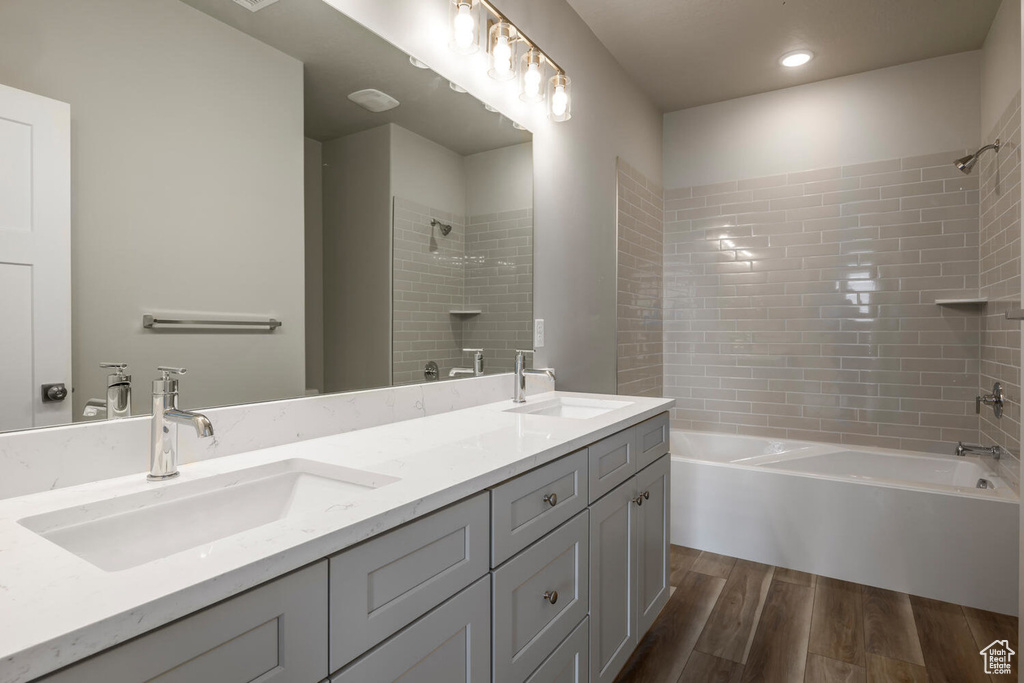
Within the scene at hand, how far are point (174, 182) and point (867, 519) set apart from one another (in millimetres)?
2884

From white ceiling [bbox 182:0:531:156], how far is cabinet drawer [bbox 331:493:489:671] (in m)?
1.01

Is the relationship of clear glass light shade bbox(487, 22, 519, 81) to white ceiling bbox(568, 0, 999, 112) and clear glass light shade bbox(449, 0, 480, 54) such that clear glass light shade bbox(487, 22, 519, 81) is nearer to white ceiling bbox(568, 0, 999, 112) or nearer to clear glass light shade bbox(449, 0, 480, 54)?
clear glass light shade bbox(449, 0, 480, 54)

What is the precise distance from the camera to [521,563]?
1127 millimetres

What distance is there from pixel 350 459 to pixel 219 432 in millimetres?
293

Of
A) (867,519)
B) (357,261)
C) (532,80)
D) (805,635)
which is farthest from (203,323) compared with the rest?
(867,519)

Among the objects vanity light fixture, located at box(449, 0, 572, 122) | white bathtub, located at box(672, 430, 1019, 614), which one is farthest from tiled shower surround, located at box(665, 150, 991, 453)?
vanity light fixture, located at box(449, 0, 572, 122)

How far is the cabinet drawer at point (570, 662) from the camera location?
1.24 m

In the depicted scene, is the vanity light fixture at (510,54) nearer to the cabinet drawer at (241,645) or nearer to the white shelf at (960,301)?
the cabinet drawer at (241,645)

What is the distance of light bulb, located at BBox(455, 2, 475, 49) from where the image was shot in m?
1.79

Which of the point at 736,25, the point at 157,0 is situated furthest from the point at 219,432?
the point at 736,25

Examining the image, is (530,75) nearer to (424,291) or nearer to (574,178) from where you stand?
(574,178)

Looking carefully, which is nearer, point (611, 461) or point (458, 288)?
point (611, 461)

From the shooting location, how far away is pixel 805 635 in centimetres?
200

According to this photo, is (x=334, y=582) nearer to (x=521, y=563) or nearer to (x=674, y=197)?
(x=521, y=563)
